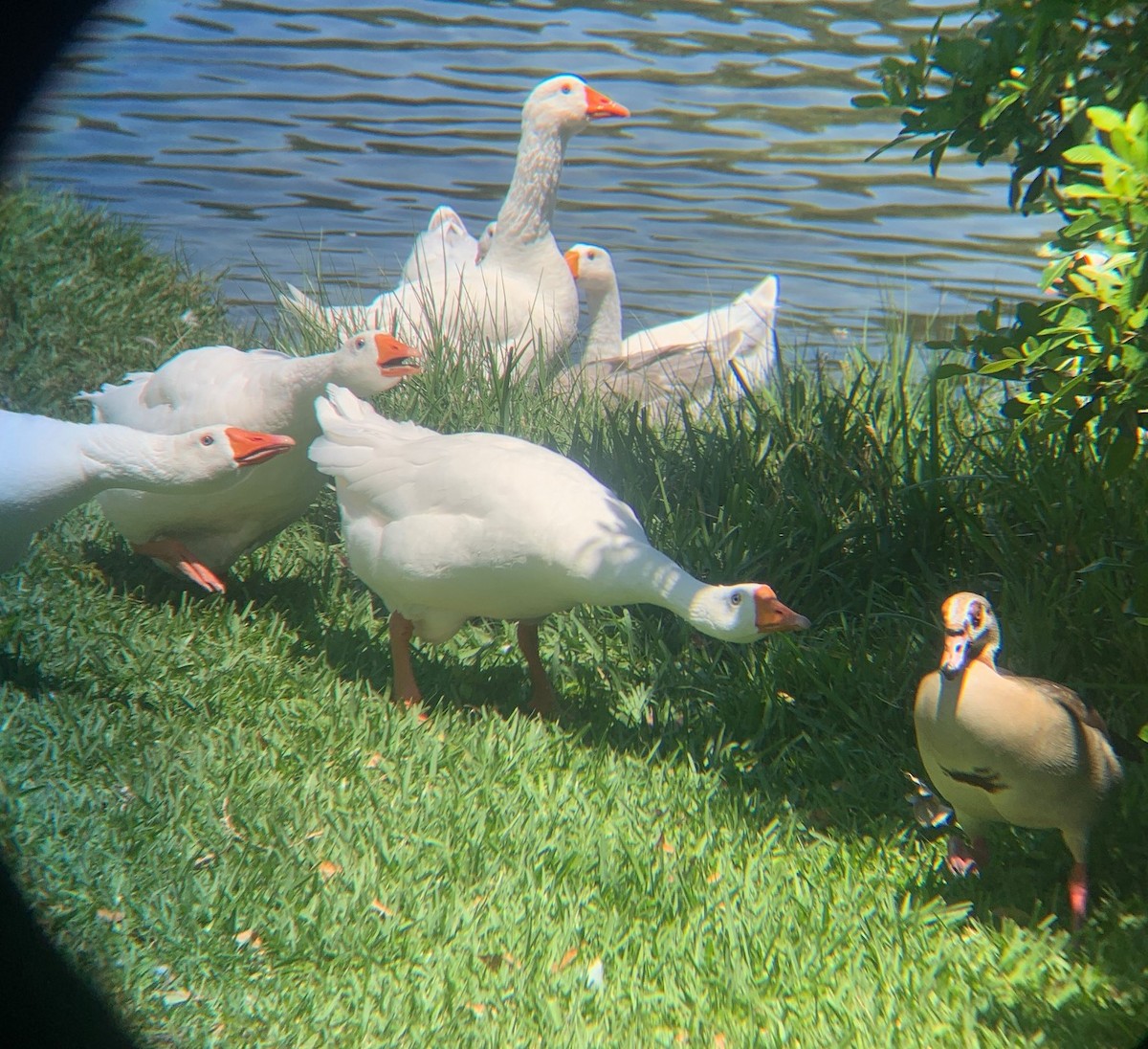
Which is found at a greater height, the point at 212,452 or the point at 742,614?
the point at 212,452

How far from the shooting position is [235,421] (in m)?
4.64

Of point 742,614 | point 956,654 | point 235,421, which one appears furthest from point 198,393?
point 956,654

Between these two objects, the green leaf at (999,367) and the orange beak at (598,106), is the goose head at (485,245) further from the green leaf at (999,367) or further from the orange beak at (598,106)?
the green leaf at (999,367)

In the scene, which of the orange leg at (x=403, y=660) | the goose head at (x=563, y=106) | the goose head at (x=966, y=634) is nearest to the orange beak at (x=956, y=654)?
the goose head at (x=966, y=634)

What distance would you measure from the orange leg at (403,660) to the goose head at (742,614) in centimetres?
108

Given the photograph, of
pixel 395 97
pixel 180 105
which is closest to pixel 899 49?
pixel 395 97

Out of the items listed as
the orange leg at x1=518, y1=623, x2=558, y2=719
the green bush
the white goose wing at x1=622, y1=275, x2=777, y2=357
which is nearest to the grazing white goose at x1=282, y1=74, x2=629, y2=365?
the white goose wing at x1=622, y1=275, x2=777, y2=357

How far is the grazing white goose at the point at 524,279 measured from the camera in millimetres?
6723

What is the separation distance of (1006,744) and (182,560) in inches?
127

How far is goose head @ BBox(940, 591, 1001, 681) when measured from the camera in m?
2.86

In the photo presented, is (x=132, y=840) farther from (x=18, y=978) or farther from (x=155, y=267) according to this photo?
(x=155, y=267)

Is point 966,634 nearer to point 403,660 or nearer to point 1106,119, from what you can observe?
point 1106,119

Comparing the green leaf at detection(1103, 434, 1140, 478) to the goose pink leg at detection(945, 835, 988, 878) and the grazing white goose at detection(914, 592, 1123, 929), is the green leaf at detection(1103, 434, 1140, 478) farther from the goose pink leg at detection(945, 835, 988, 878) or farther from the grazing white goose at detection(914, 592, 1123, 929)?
the goose pink leg at detection(945, 835, 988, 878)

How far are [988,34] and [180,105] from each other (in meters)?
12.0
